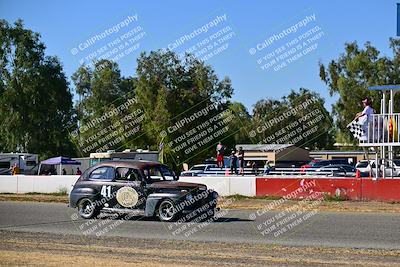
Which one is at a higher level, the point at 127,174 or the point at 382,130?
the point at 382,130

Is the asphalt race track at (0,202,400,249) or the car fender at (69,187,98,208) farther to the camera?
the car fender at (69,187,98,208)

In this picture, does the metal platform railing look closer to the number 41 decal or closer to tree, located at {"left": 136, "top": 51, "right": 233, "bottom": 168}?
the number 41 decal

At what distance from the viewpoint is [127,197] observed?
16938 millimetres

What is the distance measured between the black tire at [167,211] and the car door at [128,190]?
51 centimetres

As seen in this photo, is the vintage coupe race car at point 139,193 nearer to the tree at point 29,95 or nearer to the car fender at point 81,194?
the car fender at point 81,194

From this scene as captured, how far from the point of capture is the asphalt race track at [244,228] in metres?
13.0

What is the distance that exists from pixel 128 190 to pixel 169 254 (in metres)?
6.23

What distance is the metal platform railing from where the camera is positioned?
2347 centimetres

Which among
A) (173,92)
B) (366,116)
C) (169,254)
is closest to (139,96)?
(173,92)

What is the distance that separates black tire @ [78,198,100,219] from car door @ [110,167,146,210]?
1.92ft

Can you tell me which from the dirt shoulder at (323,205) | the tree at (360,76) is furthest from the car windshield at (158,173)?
the tree at (360,76)

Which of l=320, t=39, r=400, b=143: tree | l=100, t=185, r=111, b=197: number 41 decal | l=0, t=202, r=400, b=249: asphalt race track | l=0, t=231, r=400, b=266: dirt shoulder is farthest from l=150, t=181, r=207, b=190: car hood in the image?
l=320, t=39, r=400, b=143: tree

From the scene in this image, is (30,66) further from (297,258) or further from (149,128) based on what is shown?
(297,258)

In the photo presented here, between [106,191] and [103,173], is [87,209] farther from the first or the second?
[103,173]
